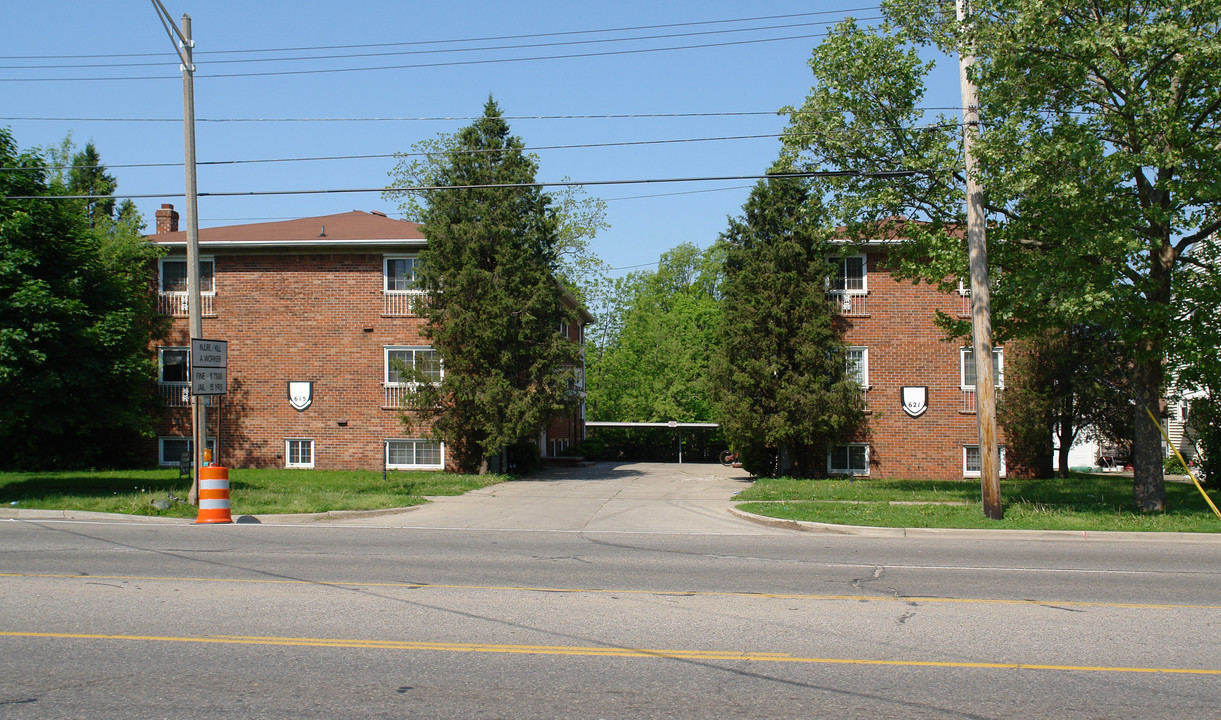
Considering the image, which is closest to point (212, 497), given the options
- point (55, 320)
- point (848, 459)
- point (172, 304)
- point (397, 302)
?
point (55, 320)

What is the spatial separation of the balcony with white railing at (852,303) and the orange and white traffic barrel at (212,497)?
18.3 metres

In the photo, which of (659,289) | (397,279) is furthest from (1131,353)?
(659,289)

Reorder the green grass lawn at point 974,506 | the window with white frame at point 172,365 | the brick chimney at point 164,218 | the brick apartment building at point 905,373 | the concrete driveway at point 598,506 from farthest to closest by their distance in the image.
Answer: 1. the brick chimney at point 164,218
2. the window with white frame at point 172,365
3. the brick apartment building at point 905,373
4. the concrete driveway at point 598,506
5. the green grass lawn at point 974,506

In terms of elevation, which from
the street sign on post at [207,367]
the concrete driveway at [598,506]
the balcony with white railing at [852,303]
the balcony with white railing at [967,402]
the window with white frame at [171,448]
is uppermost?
the balcony with white railing at [852,303]

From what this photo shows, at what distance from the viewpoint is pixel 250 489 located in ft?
64.9

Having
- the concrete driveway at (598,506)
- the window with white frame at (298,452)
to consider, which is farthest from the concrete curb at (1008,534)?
the window with white frame at (298,452)

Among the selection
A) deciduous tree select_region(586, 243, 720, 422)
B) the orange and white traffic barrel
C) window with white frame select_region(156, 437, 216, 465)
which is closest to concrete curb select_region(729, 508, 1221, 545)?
the orange and white traffic barrel

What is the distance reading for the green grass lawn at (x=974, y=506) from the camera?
47.8ft

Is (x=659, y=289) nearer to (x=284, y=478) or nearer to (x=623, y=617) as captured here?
(x=284, y=478)

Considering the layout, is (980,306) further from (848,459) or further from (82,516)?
(82,516)

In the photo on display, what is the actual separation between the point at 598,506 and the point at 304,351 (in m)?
13.3

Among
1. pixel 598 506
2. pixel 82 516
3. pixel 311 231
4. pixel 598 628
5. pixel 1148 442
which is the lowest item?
pixel 598 506

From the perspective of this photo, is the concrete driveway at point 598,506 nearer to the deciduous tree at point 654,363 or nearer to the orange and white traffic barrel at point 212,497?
the orange and white traffic barrel at point 212,497

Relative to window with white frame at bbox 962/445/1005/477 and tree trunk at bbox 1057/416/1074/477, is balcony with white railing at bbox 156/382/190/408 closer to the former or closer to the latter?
window with white frame at bbox 962/445/1005/477
